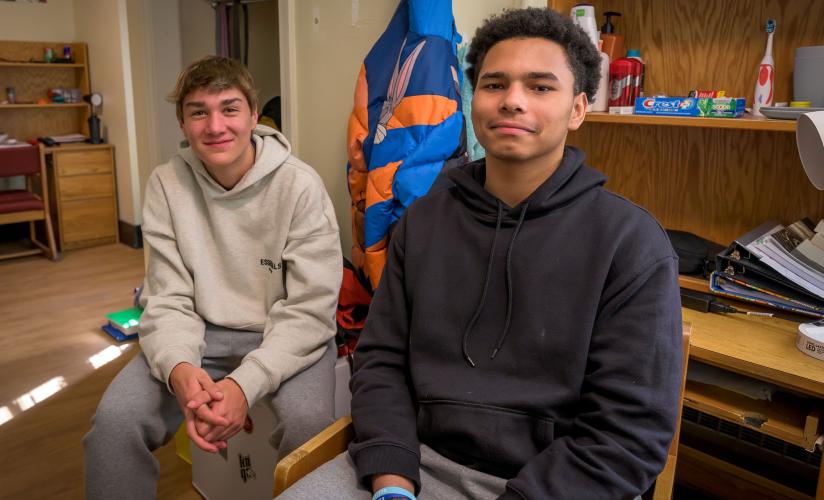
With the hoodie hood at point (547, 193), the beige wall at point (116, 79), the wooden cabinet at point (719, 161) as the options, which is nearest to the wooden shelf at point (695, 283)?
the wooden cabinet at point (719, 161)

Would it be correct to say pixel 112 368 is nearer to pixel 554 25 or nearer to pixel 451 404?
pixel 451 404

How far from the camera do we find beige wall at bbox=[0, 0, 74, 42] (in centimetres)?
447

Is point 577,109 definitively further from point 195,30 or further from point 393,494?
point 195,30

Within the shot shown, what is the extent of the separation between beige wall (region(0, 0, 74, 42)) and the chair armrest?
4.69m

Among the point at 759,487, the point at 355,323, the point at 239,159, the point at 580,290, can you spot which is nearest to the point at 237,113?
the point at 239,159

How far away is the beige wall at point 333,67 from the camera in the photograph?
216 centimetres

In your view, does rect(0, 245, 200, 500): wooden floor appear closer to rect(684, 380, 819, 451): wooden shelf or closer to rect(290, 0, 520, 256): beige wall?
rect(290, 0, 520, 256): beige wall

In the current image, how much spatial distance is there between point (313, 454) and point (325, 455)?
35 millimetres

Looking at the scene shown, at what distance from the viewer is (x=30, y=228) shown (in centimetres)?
456

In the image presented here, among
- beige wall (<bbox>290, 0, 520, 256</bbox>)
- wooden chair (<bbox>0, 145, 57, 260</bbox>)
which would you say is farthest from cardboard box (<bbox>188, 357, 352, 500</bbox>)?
wooden chair (<bbox>0, 145, 57, 260</bbox>)

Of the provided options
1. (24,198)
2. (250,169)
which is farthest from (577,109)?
(24,198)

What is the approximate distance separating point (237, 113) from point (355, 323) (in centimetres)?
74

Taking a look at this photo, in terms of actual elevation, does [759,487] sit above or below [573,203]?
below

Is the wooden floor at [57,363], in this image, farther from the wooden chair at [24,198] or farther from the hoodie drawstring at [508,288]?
the hoodie drawstring at [508,288]
